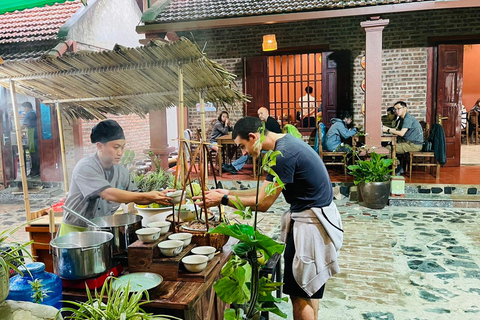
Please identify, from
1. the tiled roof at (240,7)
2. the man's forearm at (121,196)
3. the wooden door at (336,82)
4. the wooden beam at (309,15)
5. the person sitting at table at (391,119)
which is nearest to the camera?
the man's forearm at (121,196)

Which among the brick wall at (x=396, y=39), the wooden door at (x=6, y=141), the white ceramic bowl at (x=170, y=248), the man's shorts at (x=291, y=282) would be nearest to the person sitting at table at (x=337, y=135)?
the brick wall at (x=396, y=39)

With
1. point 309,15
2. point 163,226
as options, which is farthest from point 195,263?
point 309,15

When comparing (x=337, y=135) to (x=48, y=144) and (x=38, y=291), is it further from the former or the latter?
(x=38, y=291)

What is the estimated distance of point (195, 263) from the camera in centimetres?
232

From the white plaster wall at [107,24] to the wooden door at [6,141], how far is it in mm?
2768

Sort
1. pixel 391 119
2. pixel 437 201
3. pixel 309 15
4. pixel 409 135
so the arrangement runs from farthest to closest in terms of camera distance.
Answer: pixel 391 119, pixel 409 135, pixel 309 15, pixel 437 201

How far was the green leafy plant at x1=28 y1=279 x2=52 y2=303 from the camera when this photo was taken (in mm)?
1816

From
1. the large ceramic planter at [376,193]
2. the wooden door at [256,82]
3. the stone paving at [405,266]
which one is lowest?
the stone paving at [405,266]

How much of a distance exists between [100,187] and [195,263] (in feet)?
3.64

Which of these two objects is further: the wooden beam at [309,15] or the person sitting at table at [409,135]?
the person sitting at table at [409,135]

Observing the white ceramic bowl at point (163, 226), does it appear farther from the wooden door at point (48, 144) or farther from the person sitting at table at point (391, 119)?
the wooden door at point (48, 144)

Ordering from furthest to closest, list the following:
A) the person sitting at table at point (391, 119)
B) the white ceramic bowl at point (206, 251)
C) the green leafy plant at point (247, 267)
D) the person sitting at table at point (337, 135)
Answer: the person sitting at table at point (391, 119) → the person sitting at table at point (337, 135) → the white ceramic bowl at point (206, 251) → the green leafy plant at point (247, 267)

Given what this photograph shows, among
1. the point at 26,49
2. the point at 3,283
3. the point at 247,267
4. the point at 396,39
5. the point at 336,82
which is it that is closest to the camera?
the point at 3,283

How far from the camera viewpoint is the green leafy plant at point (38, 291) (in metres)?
1.82
